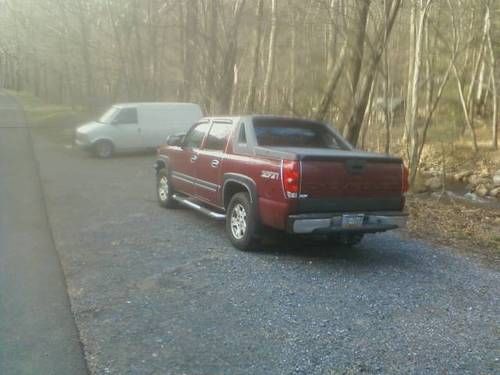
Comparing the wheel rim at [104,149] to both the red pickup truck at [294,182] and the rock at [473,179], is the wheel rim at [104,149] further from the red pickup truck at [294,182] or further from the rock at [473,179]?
the rock at [473,179]

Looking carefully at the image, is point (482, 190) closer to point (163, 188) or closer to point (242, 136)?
point (163, 188)

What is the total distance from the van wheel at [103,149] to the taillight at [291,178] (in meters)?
14.5

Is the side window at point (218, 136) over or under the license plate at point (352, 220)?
over

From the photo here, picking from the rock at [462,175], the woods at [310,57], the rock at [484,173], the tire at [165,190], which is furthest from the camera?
the rock at [462,175]

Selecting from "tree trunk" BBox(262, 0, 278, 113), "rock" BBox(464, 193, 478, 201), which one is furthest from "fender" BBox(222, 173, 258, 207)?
"tree trunk" BBox(262, 0, 278, 113)

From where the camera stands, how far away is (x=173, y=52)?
33406 mm

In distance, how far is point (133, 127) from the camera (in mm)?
20453

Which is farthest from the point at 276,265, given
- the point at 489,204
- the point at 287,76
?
the point at 287,76

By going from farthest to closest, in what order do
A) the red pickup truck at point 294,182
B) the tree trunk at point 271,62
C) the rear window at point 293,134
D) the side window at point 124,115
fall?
the tree trunk at point 271,62 < the side window at point 124,115 < the rear window at point 293,134 < the red pickup truck at point 294,182

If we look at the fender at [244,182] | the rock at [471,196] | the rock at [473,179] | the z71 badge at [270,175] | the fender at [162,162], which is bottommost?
the rock at [471,196]

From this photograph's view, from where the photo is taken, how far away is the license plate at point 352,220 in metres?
6.80

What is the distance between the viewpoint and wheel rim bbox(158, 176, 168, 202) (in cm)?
1048

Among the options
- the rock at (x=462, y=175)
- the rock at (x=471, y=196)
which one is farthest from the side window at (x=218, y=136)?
the rock at (x=462, y=175)

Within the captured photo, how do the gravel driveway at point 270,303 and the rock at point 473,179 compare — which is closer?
the gravel driveway at point 270,303
